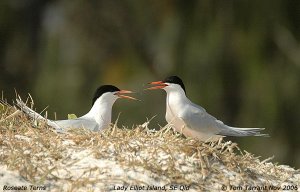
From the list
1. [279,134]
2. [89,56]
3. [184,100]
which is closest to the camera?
[184,100]

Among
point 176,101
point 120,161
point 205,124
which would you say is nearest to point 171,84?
point 176,101

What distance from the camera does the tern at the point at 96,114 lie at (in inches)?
197

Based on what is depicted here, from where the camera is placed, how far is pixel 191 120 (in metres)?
5.24

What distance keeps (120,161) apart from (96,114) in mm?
1802

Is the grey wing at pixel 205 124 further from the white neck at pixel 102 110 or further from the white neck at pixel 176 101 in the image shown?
the white neck at pixel 102 110

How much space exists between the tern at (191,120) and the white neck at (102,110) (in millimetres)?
416

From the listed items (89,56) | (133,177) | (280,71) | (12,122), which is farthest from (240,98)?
(133,177)

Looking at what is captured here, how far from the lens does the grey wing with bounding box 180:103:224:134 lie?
5246 mm

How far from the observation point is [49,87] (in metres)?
10.5

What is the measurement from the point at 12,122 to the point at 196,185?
1.35 meters

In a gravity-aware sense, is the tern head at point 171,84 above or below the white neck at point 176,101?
above

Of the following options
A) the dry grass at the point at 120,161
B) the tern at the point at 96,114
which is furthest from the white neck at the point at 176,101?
the dry grass at the point at 120,161

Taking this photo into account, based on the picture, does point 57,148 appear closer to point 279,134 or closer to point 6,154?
point 6,154

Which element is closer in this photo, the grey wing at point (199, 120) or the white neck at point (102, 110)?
the grey wing at point (199, 120)
